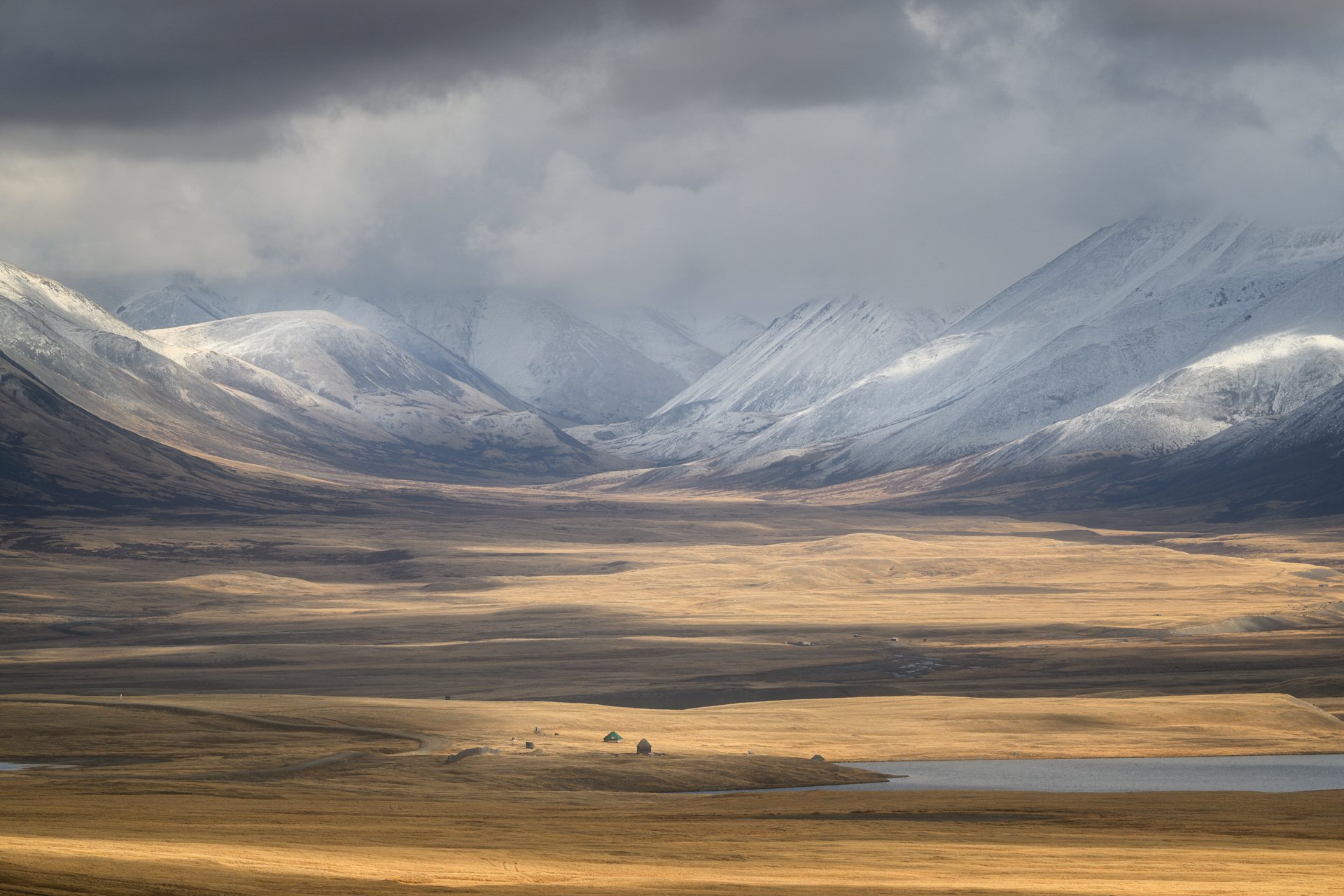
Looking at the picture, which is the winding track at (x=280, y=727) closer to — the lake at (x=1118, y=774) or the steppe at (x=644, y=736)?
the steppe at (x=644, y=736)

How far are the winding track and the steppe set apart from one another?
376mm

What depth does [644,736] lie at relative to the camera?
85.6 m

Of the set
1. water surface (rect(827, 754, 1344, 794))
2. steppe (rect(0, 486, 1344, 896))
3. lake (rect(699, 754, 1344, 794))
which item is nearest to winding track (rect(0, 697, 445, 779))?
steppe (rect(0, 486, 1344, 896))

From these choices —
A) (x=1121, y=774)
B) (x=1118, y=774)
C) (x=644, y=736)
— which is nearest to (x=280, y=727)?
(x=644, y=736)

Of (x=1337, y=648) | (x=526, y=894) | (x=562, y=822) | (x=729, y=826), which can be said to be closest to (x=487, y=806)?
(x=562, y=822)

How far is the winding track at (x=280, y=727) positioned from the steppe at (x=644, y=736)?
14.8 inches

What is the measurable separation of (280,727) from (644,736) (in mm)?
21887

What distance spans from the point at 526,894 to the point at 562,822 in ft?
60.9

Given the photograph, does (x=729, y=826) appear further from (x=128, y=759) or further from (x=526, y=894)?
(x=128, y=759)

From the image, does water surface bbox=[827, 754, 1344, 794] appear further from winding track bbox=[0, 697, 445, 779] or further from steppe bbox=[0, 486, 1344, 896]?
winding track bbox=[0, 697, 445, 779]

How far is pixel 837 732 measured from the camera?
89750mm

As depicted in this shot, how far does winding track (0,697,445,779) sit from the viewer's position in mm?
67188

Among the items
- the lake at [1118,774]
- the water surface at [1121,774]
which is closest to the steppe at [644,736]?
the lake at [1118,774]

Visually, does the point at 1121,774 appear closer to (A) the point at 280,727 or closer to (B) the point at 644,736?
(B) the point at 644,736
